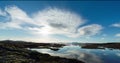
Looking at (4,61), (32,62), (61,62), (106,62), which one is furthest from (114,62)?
(4,61)

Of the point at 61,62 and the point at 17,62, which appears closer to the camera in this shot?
the point at 17,62

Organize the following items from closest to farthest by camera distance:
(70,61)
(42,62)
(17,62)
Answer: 1. (17,62)
2. (42,62)
3. (70,61)

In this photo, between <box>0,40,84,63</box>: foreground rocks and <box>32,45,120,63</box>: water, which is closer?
<box>0,40,84,63</box>: foreground rocks

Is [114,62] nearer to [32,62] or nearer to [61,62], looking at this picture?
[61,62]

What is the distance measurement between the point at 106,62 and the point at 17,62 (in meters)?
36.4

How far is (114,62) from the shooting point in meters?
63.6

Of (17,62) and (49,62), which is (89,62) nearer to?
(49,62)

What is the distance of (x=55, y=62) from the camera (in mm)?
57281

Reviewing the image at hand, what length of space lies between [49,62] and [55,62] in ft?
7.55

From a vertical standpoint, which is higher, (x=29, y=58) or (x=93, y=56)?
(x=29, y=58)

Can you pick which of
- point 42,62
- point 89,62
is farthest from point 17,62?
point 89,62

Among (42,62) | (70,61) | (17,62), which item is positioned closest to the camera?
(17,62)

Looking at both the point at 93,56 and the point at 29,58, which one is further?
the point at 93,56

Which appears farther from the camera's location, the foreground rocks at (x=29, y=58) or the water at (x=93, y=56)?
the water at (x=93, y=56)
